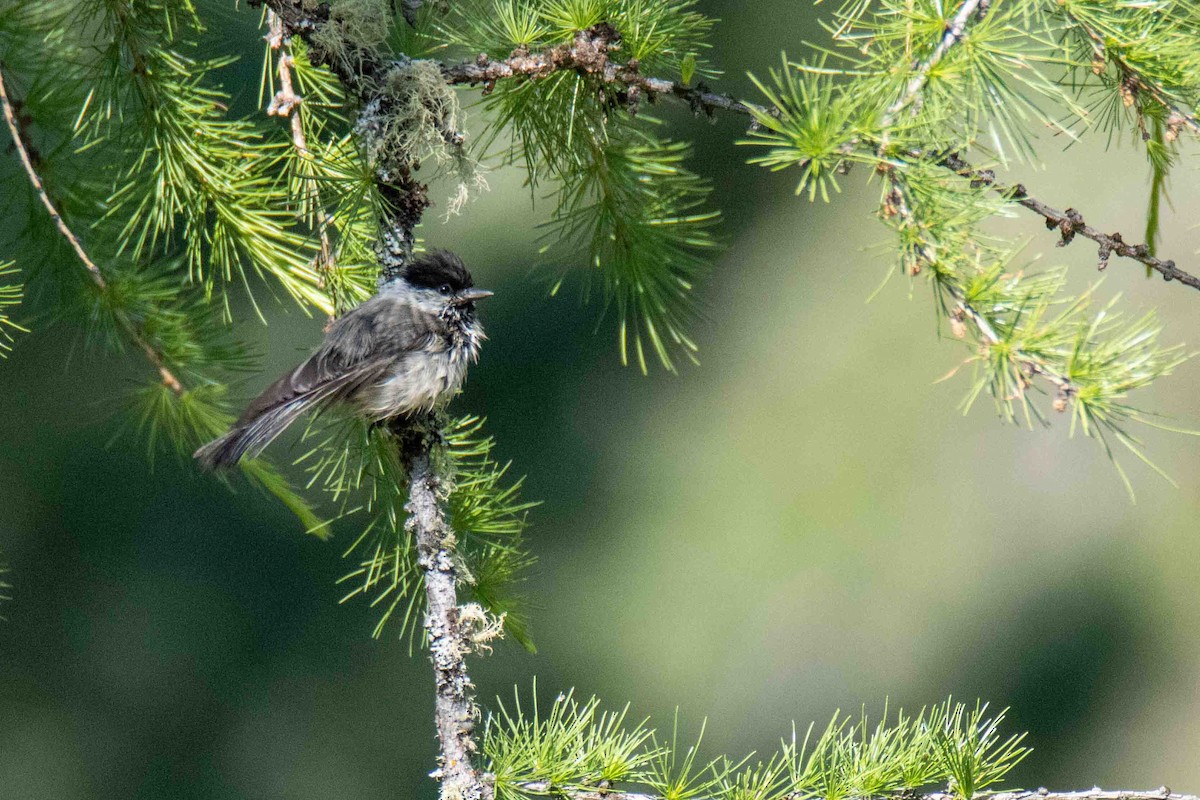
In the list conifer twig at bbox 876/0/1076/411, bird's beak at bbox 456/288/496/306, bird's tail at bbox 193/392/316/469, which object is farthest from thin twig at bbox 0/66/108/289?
conifer twig at bbox 876/0/1076/411

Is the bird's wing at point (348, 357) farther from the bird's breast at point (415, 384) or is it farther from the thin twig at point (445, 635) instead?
the thin twig at point (445, 635)

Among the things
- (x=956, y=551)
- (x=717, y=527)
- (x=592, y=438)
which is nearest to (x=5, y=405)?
Answer: (x=592, y=438)

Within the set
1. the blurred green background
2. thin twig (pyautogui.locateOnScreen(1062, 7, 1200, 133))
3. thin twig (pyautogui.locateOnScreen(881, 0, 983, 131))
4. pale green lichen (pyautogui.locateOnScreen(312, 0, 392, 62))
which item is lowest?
the blurred green background

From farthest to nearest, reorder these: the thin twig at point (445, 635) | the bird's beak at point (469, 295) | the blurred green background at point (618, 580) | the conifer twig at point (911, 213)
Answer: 1. the blurred green background at point (618, 580)
2. the bird's beak at point (469, 295)
3. the thin twig at point (445, 635)
4. the conifer twig at point (911, 213)

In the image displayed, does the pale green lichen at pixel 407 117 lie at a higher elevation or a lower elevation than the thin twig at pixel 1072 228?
lower

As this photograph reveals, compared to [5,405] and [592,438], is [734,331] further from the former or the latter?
[5,405]

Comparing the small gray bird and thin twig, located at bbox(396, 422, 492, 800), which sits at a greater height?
the small gray bird

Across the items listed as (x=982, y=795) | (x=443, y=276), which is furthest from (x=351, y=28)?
(x=982, y=795)

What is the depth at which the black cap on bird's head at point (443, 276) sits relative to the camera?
4.70 ft

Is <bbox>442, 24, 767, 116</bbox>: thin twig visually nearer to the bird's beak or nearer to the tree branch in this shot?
the tree branch

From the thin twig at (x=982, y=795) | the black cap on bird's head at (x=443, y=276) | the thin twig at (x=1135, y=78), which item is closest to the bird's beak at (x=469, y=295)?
the black cap on bird's head at (x=443, y=276)

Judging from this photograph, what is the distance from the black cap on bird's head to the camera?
1.43 metres

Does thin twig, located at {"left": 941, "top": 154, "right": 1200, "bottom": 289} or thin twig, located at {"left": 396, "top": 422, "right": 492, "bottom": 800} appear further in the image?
thin twig, located at {"left": 396, "top": 422, "right": 492, "bottom": 800}

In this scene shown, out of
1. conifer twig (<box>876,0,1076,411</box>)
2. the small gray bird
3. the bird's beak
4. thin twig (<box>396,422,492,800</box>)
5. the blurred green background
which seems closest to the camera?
conifer twig (<box>876,0,1076,411</box>)
